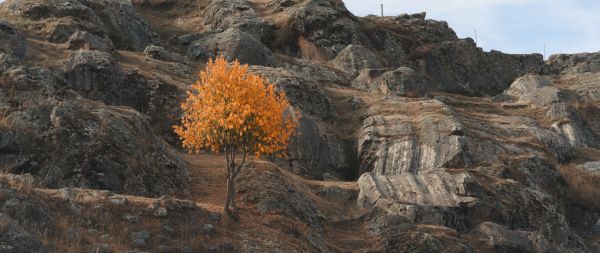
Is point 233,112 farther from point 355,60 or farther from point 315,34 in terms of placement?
point 315,34

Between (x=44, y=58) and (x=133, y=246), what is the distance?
21234 mm

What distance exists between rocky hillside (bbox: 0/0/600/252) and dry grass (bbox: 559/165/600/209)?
13 cm

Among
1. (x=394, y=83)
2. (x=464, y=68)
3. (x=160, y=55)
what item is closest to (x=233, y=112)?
(x=160, y=55)

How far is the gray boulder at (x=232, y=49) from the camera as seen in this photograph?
5053 centimetres

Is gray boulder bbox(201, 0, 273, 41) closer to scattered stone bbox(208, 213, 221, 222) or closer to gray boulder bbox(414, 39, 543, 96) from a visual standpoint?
gray boulder bbox(414, 39, 543, 96)

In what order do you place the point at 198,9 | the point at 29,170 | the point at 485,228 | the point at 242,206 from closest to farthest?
the point at 29,170 → the point at 242,206 → the point at 485,228 → the point at 198,9

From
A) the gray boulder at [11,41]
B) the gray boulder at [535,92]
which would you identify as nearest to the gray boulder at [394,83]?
the gray boulder at [535,92]

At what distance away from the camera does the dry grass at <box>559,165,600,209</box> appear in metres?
37.3

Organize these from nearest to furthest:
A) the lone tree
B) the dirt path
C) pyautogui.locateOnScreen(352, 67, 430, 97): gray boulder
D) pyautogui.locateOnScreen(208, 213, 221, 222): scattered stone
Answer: the lone tree, pyautogui.locateOnScreen(208, 213, 221, 222): scattered stone, the dirt path, pyautogui.locateOnScreen(352, 67, 430, 97): gray boulder

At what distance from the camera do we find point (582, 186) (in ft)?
126

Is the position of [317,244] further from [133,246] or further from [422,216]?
[133,246]

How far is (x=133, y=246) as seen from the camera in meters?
18.7

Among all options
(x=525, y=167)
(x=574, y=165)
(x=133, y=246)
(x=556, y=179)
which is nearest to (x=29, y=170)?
(x=133, y=246)

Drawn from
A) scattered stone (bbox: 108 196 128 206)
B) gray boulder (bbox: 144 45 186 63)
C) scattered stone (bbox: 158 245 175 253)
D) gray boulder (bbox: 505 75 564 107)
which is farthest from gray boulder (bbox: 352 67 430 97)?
scattered stone (bbox: 158 245 175 253)
